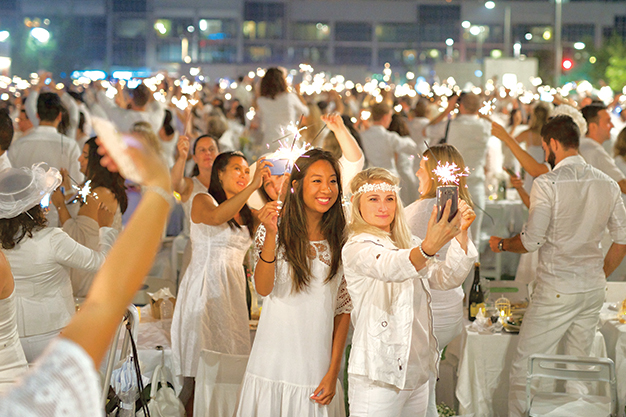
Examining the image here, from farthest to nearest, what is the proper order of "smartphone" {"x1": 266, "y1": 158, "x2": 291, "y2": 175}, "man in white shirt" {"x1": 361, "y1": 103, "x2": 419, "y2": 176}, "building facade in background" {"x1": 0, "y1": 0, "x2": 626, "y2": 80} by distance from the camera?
"building facade in background" {"x1": 0, "y1": 0, "x2": 626, "y2": 80}, "man in white shirt" {"x1": 361, "y1": 103, "x2": 419, "y2": 176}, "smartphone" {"x1": 266, "y1": 158, "x2": 291, "y2": 175}

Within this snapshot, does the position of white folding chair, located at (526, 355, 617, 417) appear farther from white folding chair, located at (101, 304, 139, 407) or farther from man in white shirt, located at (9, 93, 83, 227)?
man in white shirt, located at (9, 93, 83, 227)

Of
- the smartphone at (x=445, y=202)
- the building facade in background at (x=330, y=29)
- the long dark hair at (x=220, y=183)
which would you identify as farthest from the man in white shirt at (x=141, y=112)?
the building facade in background at (x=330, y=29)

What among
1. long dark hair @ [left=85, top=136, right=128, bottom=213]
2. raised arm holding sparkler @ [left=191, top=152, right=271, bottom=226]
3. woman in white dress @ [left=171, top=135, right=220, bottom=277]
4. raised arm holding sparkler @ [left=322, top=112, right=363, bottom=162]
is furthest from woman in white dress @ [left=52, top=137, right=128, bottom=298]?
raised arm holding sparkler @ [left=322, top=112, right=363, bottom=162]

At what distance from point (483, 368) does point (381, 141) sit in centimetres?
410

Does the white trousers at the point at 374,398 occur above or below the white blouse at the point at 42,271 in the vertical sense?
below

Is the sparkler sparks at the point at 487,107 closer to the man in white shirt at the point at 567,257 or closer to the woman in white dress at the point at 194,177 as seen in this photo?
the man in white shirt at the point at 567,257

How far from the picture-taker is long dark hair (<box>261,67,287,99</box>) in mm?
6730

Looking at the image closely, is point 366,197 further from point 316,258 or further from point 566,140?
point 566,140

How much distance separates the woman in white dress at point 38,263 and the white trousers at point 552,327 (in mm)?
2260

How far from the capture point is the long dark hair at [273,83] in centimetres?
673

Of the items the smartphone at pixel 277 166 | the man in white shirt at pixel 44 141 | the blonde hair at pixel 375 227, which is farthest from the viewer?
the man in white shirt at pixel 44 141

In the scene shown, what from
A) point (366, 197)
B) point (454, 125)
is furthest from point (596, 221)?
point (454, 125)

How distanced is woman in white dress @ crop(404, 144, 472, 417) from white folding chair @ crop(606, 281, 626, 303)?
152cm

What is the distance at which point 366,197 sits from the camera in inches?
104
